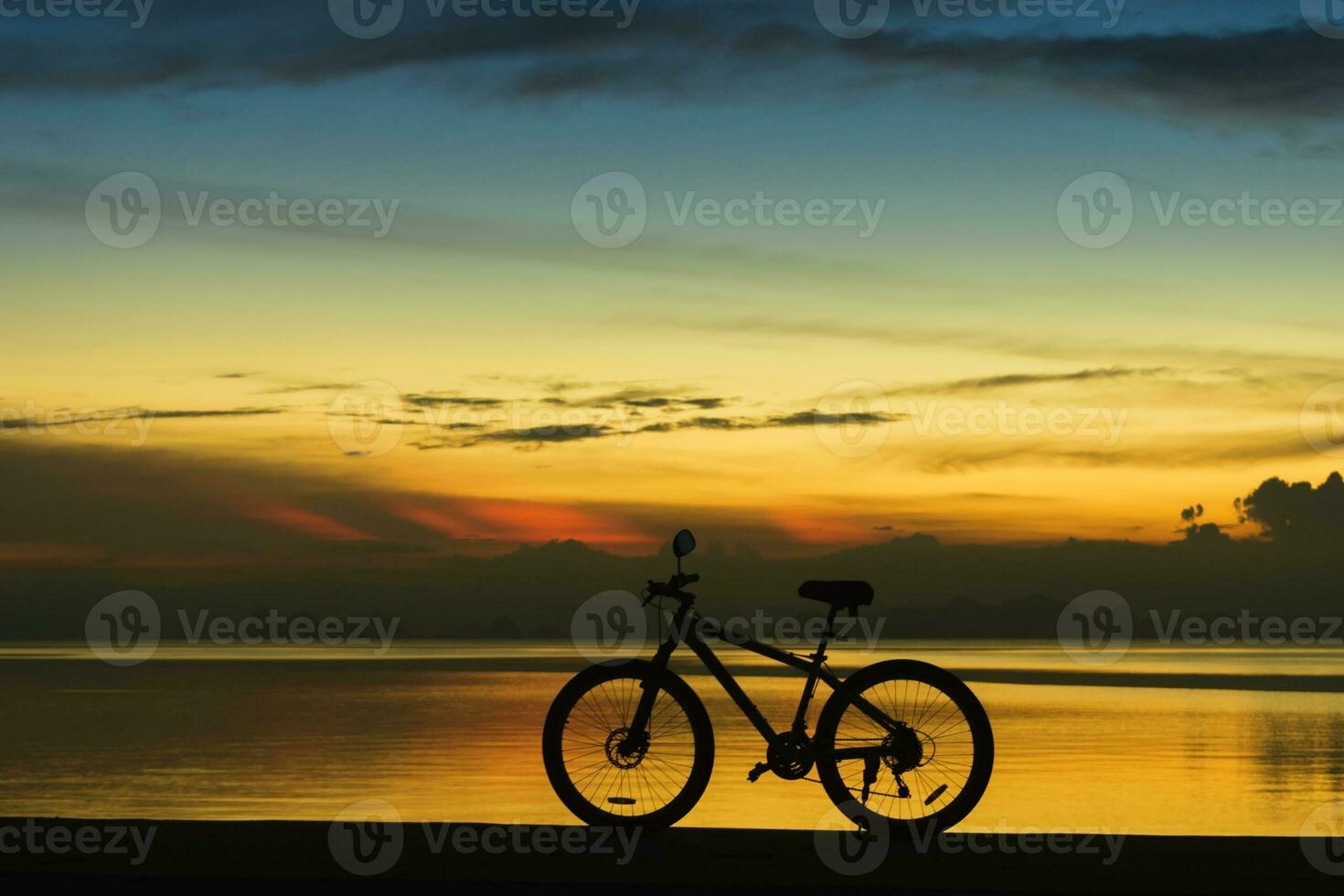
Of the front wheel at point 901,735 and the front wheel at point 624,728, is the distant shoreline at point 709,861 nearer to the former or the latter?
the front wheel at point 624,728

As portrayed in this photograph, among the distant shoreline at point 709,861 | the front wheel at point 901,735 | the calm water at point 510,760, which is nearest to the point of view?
the distant shoreline at point 709,861

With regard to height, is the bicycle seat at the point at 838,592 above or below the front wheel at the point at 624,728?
above

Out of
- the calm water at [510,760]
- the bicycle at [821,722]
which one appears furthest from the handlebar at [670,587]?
the calm water at [510,760]

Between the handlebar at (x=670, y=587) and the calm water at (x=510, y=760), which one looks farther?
the calm water at (x=510, y=760)

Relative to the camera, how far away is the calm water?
17625mm

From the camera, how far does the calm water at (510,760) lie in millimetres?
17625

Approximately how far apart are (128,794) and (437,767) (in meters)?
4.72

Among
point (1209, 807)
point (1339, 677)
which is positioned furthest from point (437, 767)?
point (1339, 677)

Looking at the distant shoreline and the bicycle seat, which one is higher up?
the bicycle seat

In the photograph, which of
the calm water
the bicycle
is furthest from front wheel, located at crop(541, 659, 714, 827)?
the calm water

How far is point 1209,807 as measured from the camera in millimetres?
18953

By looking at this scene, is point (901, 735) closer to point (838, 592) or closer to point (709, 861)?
point (838, 592)

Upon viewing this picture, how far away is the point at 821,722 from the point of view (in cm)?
815

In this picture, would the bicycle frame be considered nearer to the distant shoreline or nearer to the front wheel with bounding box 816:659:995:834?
the front wheel with bounding box 816:659:995:834
